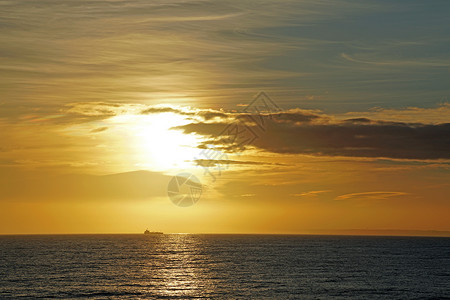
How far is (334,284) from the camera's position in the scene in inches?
4190

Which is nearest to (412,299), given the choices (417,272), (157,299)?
(157,299)

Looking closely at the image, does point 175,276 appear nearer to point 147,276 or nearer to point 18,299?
point 147,276

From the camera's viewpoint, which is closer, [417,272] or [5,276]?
[5,276]

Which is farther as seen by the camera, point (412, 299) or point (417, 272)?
point (417, 272)

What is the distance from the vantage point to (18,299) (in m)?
86.2

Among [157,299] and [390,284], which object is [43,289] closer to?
[157,299]

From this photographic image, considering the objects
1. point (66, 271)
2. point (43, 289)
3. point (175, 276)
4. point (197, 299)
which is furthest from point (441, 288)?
point (66, 271)

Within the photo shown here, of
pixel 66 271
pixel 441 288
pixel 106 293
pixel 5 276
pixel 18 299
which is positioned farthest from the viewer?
pixel 66 271

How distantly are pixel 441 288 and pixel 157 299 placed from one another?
56354mm

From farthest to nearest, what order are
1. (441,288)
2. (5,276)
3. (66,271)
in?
(66,271), (5,276), (441,288)

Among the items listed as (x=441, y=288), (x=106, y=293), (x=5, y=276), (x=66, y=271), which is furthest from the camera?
(x=66, y=271)

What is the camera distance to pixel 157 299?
289 feet

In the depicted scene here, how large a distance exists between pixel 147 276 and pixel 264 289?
35890 mm

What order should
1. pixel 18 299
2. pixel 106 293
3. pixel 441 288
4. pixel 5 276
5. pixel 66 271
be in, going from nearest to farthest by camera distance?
pixel 18 299, pixel 106 293, pixel 441 288, pixel 5 276, pixel 66 271
